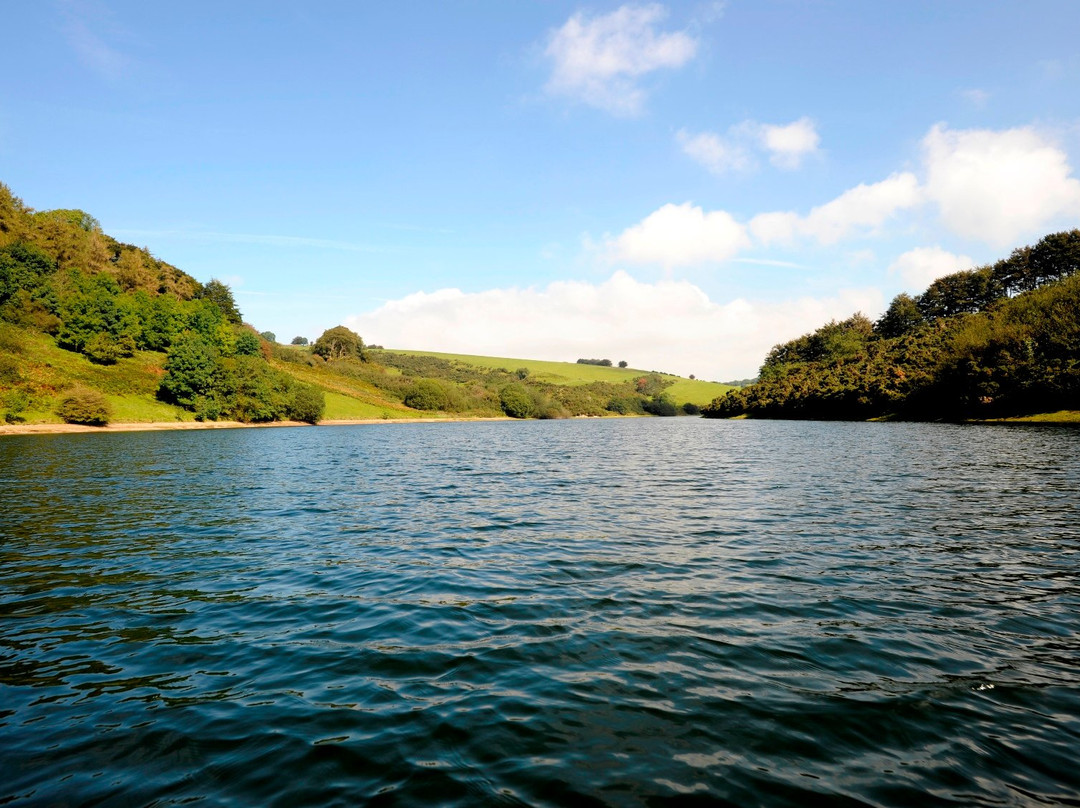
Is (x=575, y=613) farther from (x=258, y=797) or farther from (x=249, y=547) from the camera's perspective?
(x=249, y=547)

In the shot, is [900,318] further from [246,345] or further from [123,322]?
[123,322]

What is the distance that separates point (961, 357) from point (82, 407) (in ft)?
505

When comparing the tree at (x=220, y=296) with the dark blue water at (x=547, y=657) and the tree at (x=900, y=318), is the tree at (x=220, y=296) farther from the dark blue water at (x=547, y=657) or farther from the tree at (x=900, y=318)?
the tree at (x=900, y=318)

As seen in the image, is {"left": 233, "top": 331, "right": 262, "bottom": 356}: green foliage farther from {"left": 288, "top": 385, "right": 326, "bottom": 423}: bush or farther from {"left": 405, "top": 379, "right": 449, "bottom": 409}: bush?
{"left": 405, "top": 379, "right": 449, "bottom": 409}: bush

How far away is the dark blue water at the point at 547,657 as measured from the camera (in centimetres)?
646

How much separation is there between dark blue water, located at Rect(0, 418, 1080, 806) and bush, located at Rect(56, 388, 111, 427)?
81.1 m

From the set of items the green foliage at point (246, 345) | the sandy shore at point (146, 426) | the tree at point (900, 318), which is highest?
the tree at point (900, 318)

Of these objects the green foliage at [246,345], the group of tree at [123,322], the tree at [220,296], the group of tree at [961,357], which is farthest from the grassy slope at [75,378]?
the group of tree at [961,357]

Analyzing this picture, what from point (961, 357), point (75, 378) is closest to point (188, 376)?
point (75, 378)

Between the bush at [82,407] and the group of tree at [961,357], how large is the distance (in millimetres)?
148828

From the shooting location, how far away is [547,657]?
384 inches

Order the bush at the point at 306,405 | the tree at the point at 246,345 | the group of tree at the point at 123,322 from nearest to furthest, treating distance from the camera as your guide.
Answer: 1. the group of tree at the point at 123,322
2. the bush at the point at 306,405
3. the tree at the point at 246,345

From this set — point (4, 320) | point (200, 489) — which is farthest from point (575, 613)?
point (4, 320)

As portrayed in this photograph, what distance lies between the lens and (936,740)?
7.08m
